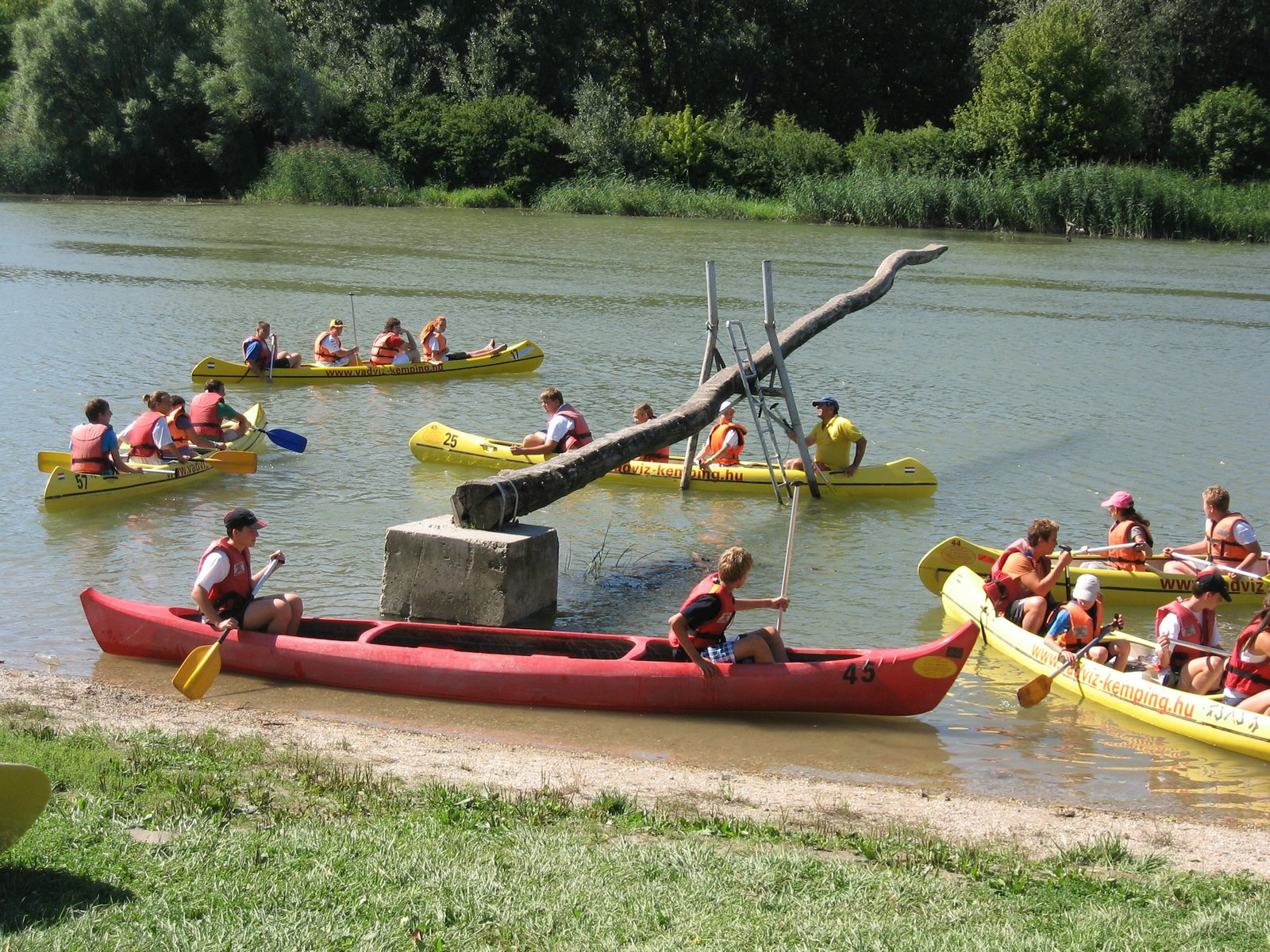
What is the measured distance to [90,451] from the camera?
1405 cm

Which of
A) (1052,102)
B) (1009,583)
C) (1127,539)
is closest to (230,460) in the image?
(1009,583)

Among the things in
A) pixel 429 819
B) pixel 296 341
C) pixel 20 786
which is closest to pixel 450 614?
pixel 429 819

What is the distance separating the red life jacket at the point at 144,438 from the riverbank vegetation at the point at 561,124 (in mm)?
35788

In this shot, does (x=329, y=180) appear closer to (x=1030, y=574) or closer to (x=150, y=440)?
(x=150, y=440)

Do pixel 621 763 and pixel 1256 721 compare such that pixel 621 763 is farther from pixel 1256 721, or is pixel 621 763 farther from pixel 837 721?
pixel 1256 721

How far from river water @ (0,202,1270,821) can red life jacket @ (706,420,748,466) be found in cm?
57

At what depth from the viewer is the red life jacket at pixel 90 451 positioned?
14062 millimetres

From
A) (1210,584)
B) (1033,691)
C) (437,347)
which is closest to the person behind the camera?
(1210,584)

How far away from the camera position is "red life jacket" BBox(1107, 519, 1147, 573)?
1195cm

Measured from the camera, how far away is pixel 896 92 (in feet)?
226

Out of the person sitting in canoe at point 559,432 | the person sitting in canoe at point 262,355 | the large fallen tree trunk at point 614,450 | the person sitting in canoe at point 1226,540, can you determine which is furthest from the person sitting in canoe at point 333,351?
the person sitting in canoe at point 1226,540

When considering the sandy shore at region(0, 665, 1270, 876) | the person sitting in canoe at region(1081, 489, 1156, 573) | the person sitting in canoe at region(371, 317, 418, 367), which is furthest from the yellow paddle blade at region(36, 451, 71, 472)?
the person sitting in canoe at region(1081, 489, 1156, 573)

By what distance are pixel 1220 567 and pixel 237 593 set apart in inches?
326

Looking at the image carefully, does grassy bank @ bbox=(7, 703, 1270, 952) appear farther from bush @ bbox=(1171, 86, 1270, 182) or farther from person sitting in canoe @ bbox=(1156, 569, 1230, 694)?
bush @ bbox=(1171, 86, 1270, 182)
